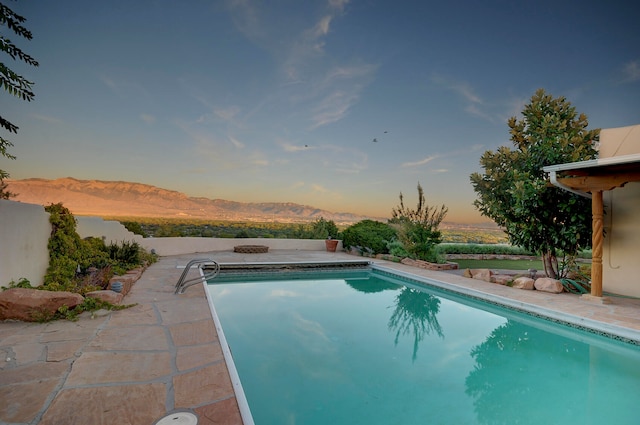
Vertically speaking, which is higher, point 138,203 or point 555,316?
point 138,203

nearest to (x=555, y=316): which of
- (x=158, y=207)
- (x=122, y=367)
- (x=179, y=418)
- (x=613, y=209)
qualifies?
(x=613, y=209)

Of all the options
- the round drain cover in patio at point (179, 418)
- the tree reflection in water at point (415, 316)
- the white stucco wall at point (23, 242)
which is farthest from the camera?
the tree reflection in water at point (415, 316)

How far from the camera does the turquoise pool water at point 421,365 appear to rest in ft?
8.72

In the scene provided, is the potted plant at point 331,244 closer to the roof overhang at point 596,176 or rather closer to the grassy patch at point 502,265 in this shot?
the grassy patch at point 502,265

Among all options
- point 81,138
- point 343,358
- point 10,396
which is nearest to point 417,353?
point 343,358

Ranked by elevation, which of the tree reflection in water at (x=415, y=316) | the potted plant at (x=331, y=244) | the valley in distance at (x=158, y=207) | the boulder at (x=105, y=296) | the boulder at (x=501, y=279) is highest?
the valley in distance at (x=158, y=207)

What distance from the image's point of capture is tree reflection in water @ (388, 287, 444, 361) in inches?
188

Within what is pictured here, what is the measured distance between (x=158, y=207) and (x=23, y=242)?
557 inches

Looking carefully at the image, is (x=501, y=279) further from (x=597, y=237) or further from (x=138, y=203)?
(x=138, y=203)

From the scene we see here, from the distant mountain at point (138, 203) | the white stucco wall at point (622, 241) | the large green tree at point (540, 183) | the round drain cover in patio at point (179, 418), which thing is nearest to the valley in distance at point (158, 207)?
the distant mountain at point (138, 203)

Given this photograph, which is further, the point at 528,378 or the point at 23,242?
the point at 23,242

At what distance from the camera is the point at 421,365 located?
3602mm

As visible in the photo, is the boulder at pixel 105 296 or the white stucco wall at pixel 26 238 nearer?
the white stucco wall at pixel 26 238

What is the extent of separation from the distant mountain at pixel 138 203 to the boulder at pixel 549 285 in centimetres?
794
